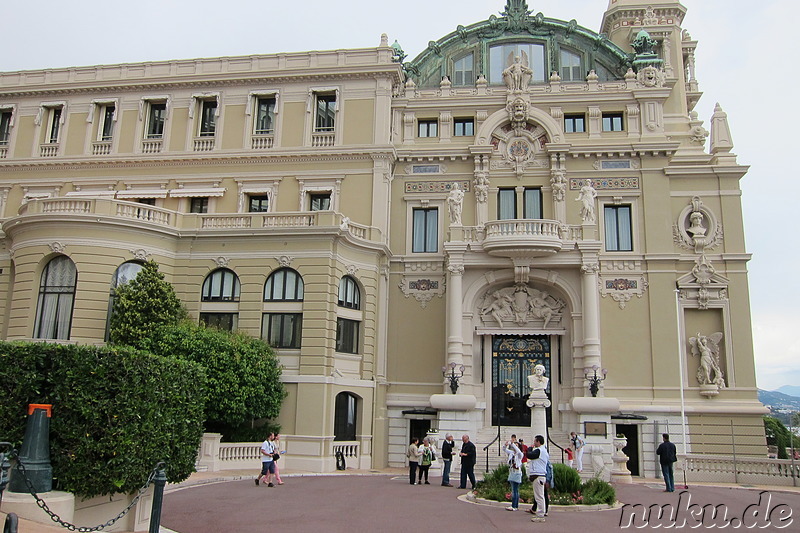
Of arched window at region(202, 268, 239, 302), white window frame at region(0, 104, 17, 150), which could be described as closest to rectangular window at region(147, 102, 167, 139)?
white window frame at region(0, 104, 17, 150)

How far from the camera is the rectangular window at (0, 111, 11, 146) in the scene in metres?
40.7

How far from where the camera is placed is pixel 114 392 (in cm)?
1380

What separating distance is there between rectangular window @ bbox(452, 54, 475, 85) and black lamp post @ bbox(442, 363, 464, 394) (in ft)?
53.4

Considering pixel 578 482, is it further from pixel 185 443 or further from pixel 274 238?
pixel 274 238

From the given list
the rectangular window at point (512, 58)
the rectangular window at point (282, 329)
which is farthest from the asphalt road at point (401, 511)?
the rectangular window at point (512, 58)

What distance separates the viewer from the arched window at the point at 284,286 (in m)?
32.4

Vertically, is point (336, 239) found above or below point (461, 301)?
above

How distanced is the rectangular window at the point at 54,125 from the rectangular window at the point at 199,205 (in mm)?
9023

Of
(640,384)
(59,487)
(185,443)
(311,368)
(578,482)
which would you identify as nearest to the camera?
(59,487)

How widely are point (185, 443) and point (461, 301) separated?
20.2 metres

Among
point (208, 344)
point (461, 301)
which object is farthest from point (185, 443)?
point (461, 301)

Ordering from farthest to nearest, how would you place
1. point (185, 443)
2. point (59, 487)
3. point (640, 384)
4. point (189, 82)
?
point (189, 82) → point (640, 384) → point (185, 443) → point (59, 487)

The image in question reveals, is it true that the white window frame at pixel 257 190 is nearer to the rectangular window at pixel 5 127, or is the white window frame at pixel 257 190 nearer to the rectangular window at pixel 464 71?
the rectangular window at pixel 464 71

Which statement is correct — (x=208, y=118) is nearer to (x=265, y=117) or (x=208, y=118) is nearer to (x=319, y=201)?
(x=265, y=117)
